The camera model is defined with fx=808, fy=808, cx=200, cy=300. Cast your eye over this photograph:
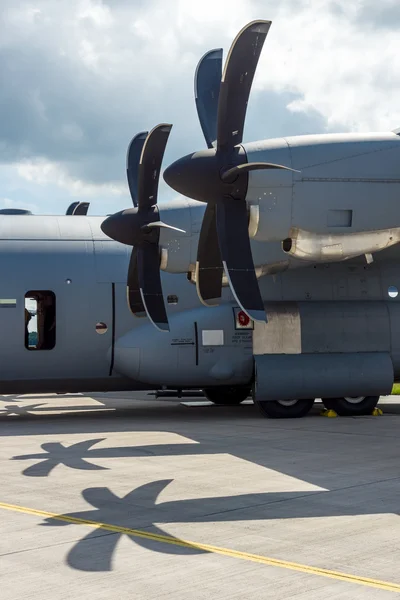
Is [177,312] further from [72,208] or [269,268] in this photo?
[72,208]

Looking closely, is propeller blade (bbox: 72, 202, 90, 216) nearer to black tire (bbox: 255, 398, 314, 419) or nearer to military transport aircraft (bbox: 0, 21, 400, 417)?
military transport aircraft (bbox: 0, 21, 400, 417)

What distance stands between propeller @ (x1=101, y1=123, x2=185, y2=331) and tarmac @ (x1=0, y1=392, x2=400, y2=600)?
9.19 feet

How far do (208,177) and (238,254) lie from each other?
1343mm

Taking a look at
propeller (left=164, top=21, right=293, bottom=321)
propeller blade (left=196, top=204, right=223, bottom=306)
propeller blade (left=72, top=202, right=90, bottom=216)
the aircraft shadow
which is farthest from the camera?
propeller blade (left=72, top=202, right=90, bottom=216)

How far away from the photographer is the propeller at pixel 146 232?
16953 millimetres

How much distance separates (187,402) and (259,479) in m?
13.2

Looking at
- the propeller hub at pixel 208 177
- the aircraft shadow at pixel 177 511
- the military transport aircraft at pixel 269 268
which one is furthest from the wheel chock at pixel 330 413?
the aircraft shadow at pixel 177 511

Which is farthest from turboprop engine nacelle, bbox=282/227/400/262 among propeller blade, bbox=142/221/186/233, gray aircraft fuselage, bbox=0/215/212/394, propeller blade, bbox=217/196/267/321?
gray aircraft fuselage, bbox=0/215/212/394

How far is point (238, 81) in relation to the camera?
12.9 meters

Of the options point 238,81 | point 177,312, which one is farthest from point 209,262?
point 177,312

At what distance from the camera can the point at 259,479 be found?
10.7 m

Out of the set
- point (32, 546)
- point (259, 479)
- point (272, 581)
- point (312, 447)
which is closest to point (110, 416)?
point (312, 447)

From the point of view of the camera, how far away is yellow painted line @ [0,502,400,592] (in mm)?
6250

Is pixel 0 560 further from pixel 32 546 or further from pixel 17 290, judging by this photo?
pixel 17 290
